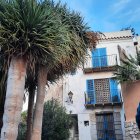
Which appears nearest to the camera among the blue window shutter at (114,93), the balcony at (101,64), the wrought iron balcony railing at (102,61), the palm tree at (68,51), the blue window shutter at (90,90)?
the palm tree at (68,51)

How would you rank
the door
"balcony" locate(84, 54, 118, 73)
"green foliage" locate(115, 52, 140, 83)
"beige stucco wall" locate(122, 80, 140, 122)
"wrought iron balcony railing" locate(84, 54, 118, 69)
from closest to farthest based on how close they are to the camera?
"beige stucco wall" locate(122, 80, 140, 122)
"green foliage" locate(115, 52, 140, 83)
the door
"balcony" locate(84, 54, 118, 73)
"wrought iron balcony railing" locate(84, 54, 118, 69)

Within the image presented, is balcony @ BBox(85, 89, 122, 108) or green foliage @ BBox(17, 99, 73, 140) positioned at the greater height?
balcony @ BBox(85, 89, 122, 108)

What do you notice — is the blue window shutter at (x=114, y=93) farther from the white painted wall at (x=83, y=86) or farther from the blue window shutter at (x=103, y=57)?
the blue window shutter at (x=103, y=57)


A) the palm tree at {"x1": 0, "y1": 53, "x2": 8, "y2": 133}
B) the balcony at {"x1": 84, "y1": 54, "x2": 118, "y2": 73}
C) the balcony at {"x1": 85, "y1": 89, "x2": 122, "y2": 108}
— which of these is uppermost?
the balcony at {"x1": 84, "y1": 54, "x2": 118, "y2": 73}

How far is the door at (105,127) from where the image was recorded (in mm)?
19028

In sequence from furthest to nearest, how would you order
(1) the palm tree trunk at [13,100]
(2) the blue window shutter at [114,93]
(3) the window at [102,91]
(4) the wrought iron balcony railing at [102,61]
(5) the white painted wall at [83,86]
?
(4) the wrought iron balcony railing at [102,61] < (3) the window at [102,91] < (2) the blue window shutter at [114,93] < (5) the white painted wall at [83,86] < (1) the palm tree trunk at [13,100]

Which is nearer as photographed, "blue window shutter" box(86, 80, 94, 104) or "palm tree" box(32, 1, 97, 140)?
"palm tree" box(32, 1, 97, 140)

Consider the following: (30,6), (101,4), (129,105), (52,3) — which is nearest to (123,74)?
(129,105)

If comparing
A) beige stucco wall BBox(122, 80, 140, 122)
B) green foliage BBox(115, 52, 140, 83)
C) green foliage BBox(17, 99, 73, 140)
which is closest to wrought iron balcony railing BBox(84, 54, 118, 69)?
green foliage BBox(17, 99, 73, 140)

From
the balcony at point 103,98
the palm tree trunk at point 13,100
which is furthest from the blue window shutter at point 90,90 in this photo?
the palm tree trunk at point 13,100

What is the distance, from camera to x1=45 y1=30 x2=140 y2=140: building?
1927 cm

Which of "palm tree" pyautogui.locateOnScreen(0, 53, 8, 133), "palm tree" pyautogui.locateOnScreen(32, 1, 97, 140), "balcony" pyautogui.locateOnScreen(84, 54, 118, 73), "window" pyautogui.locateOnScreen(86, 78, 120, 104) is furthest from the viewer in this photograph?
"balcony" pyautogui.locateOnScreen(84, 54, 118, 73)

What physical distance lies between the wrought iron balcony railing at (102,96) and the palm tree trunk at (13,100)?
1300 cm

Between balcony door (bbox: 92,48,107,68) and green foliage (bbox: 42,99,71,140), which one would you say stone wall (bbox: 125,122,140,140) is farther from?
balcony door (bbox: 92,48,107,68)
